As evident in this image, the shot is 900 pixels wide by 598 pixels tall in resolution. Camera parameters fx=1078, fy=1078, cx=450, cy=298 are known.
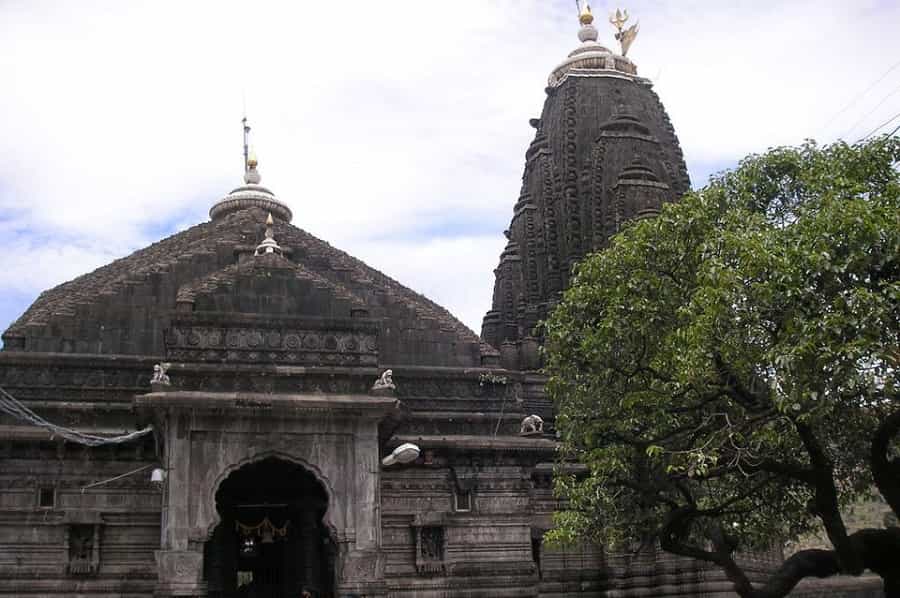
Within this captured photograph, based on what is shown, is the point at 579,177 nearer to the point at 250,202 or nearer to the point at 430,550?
the point at 250,202

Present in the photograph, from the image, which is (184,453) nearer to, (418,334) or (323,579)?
(323,579)

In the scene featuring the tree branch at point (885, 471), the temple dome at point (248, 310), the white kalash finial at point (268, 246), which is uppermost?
the white kalash finial at point (268, 246)

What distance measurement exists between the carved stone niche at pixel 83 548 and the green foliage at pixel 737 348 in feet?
31.7

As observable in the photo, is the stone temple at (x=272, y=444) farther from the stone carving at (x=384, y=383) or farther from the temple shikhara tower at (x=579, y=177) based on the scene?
the temple shikhara tower at (x=579, y=177)

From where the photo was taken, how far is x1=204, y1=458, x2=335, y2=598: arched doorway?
2344 cm

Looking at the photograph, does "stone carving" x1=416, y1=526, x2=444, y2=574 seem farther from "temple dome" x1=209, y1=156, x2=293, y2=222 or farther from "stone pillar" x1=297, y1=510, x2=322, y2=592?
"temple dome" x1=209, y1=156, x2=293, y2=222

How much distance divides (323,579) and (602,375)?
8.78 metres

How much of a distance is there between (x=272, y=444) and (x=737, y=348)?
29.3 feet

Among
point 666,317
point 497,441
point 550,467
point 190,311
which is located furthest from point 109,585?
point 666,317

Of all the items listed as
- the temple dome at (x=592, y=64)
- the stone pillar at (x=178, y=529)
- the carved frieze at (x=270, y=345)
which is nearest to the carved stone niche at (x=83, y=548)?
the stone pillar at (x=178, y=529)

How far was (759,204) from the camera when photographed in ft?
61.9

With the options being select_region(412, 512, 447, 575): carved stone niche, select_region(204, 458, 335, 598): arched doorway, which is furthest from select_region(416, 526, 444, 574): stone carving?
select_region(204, 458, 335, 598): arched doorway

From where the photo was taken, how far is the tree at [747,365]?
1501 centimetres

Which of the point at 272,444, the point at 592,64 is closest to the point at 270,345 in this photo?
the point at 272,444
